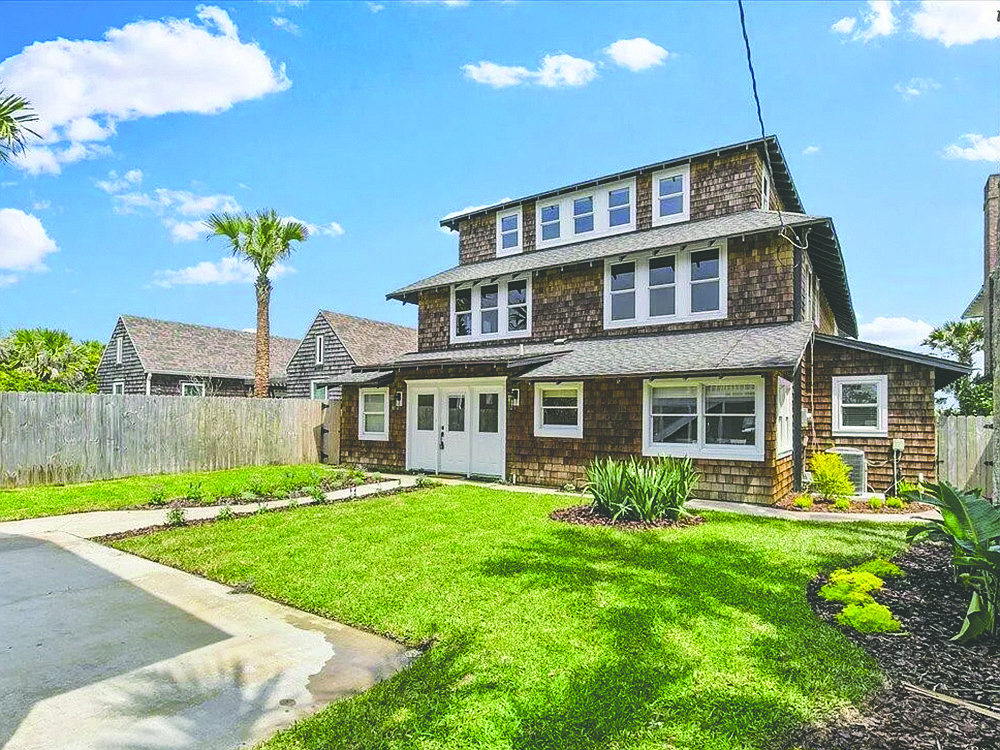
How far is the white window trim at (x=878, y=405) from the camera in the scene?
11445 mm

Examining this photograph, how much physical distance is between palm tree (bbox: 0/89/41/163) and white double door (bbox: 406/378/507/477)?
9026mm

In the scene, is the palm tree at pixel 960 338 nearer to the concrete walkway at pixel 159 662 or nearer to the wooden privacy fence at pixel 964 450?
the wooden privacy fence at pixel 964 450

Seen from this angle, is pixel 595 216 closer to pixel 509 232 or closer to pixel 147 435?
pixel 509 232

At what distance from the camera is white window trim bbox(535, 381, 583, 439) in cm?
1184

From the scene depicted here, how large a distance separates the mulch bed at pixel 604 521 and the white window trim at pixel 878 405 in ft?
19.2

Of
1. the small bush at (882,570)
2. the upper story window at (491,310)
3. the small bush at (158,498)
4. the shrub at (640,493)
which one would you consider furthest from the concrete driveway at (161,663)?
the upper story window at (491,310)

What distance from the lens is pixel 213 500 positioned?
32.0 ft

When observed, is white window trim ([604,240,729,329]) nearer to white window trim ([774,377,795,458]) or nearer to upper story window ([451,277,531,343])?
white window trim ([774,377,795,458])

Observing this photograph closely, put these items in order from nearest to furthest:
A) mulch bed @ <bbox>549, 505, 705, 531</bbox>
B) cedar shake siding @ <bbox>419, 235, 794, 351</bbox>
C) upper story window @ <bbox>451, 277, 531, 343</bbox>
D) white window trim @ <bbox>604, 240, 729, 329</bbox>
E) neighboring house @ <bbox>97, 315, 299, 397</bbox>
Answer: mulch bed @ <bbox>549, 505, 705, 531</bbox> → cedar shake siding @ <bbox>419, 235, 794, 351</bbox> → white window trim @ <bbox>604, 240, 729, 329</bbox> → upper story window @ <bbox>451, 277, 531, 343</bbox> → neighboring house @ <bbox>97, 315, 299, 397</bbox>

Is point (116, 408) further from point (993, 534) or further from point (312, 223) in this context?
point (993, 534)

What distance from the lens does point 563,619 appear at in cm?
416

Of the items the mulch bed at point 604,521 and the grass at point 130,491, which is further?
the grass at point 130,491

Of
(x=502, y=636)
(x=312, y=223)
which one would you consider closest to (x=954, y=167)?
(x=502, y=636)

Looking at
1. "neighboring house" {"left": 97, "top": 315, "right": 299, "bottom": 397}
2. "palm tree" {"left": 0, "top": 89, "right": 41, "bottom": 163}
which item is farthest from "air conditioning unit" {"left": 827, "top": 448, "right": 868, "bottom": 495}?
"neighboring house" {"left": 97, "top": 315, "right": 299, "bottom": 397}
